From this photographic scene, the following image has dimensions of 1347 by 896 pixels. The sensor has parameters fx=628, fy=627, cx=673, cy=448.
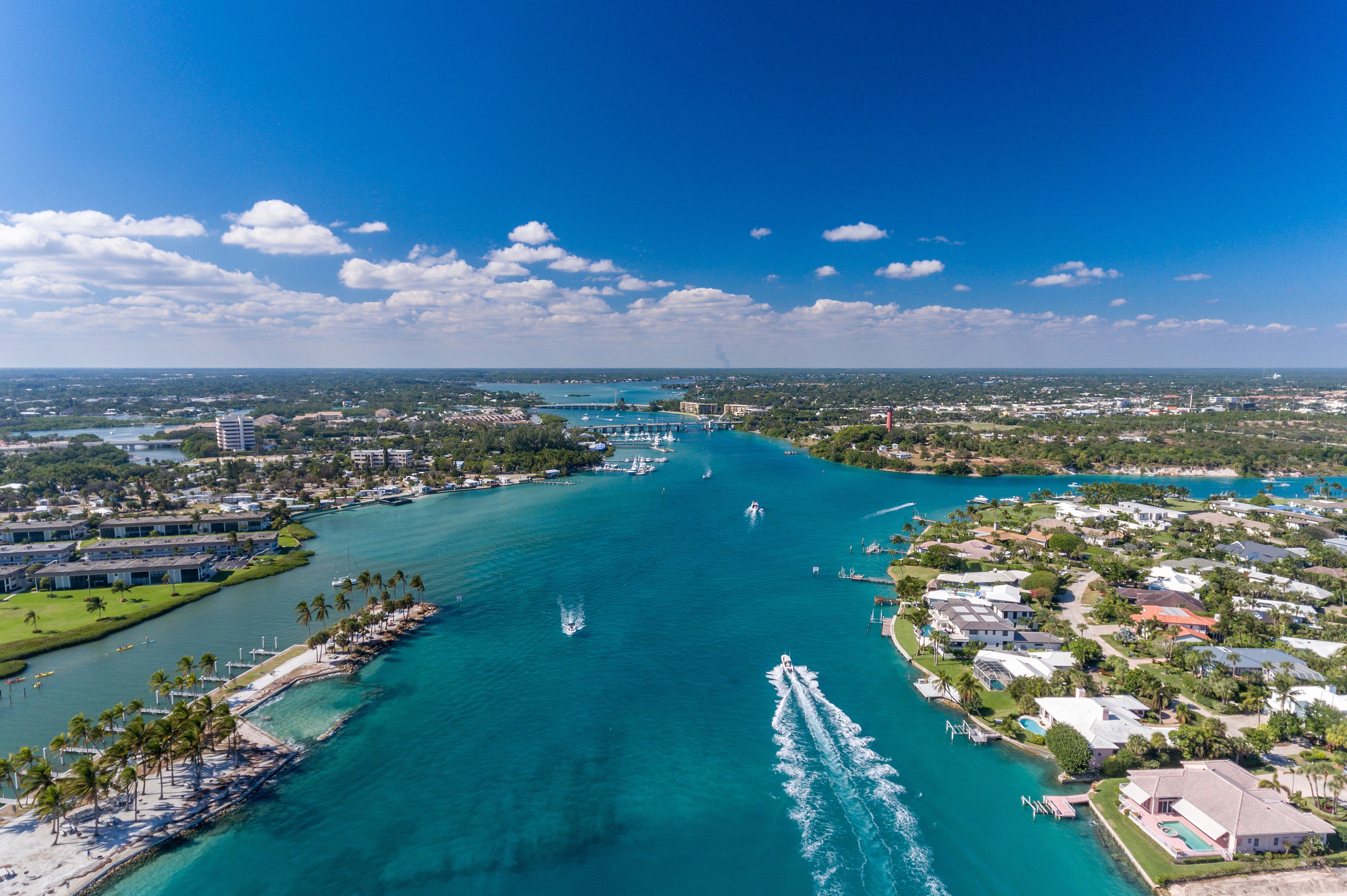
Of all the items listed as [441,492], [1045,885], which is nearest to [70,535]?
[441,492]

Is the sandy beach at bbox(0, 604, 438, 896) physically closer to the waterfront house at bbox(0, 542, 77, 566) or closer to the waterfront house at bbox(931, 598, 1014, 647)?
the waterfront house at bbox(931, 598, 1014, 647)

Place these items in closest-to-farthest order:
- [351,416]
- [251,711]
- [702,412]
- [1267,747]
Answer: [1267,747] < [251,711] < [351,416] < [702,412]

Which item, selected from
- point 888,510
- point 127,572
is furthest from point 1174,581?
point 127,572

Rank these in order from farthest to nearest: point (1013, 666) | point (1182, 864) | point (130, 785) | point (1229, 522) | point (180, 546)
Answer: point (1229, 522)
point (180, 546)
point (1013, 666)
point (130, 785)
point (1182, 864)

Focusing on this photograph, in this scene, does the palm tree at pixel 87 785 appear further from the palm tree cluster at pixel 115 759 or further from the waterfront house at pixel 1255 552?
the waterfront house at pixel 1255 552

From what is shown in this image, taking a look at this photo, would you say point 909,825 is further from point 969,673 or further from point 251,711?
point 251,711

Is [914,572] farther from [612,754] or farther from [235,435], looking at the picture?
[235,435]

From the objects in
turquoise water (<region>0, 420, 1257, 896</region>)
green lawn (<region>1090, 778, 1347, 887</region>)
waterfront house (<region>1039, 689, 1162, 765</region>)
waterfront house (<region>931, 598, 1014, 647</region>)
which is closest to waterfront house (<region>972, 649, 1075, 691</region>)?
waterfront house (<region>931, 598, 1014, 647</region>)
